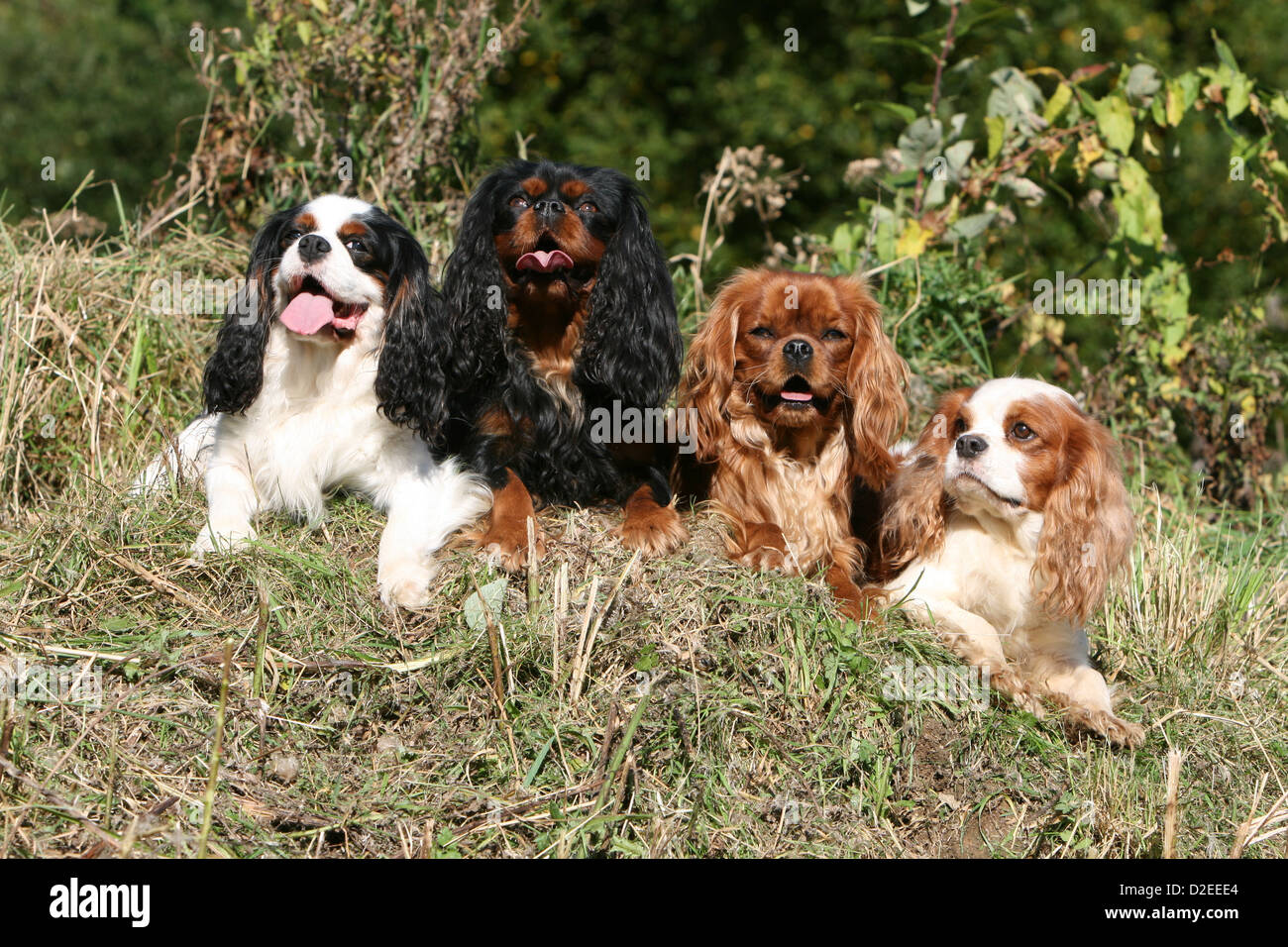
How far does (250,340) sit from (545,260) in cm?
101

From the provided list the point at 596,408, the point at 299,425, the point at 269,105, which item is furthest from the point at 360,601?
the point at 269,105

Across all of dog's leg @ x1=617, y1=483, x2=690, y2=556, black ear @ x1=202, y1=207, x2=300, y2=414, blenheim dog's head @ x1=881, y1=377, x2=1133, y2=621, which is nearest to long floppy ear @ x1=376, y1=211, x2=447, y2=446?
black ear @ x1=202, y1=207, x2=300, y2=414

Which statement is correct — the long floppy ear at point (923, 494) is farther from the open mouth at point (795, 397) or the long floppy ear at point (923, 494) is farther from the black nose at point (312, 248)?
the black nose at point (312, 248)

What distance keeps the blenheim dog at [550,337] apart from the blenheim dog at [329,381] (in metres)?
0.11

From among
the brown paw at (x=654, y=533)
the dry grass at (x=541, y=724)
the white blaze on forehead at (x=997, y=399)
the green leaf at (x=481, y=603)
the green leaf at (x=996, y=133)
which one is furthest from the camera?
the green leaf at (x=996, y=133)

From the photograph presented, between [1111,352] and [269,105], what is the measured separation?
444 cm

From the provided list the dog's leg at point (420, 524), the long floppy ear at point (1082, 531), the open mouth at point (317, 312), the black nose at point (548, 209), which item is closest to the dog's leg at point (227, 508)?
the dog's leg at point (420, 524)

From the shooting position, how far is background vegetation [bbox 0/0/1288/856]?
3389mm

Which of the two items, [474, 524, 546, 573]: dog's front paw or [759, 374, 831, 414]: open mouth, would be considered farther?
[759, 374, 831, 414]: open mouth

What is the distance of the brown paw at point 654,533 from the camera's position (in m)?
4.14

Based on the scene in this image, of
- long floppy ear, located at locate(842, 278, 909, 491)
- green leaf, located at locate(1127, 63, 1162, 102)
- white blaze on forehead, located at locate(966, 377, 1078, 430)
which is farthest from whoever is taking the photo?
green leaf, located at locate(1127, 63, 1162, 102)

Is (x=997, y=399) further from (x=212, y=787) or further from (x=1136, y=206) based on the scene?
(x=1136, y=206)

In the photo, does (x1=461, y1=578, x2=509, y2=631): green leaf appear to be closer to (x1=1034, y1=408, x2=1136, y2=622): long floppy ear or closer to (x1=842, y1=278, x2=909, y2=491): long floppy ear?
(x1=842, y1=278, x2=909, y2=491): long floppy ear

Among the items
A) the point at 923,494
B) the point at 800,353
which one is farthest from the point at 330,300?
the point at 923,494
